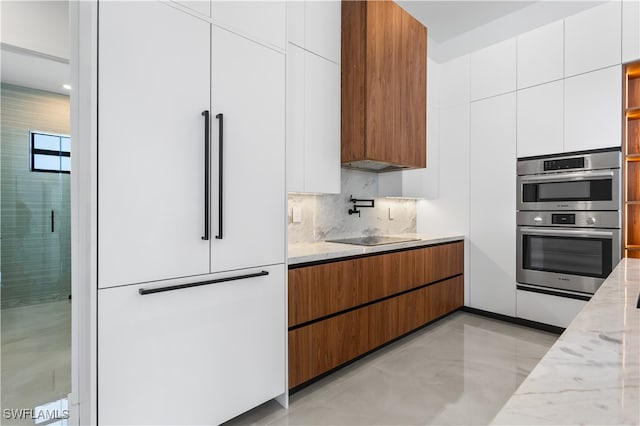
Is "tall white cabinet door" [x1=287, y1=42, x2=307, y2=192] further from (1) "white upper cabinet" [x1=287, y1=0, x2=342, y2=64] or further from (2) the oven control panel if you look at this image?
(2) the oven control panel

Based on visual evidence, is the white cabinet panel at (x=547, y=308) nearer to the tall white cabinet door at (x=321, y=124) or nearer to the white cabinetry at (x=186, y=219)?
the tall white cabinet door at (x=321, y=124)

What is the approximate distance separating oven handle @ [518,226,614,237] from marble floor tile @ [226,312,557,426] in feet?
3.11

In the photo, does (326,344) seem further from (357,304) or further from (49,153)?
(49,153)

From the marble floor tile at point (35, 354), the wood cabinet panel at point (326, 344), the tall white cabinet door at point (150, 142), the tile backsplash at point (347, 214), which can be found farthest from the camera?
the tile backsplash at point (347, 214)

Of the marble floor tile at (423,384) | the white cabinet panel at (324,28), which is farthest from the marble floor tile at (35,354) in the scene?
the white cabinet panel at (324,28)

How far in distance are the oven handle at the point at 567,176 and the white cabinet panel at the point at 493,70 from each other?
94cm

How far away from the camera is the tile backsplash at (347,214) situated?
2.96 m

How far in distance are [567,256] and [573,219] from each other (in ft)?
1.14

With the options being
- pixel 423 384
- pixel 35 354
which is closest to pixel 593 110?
pixel 423 384

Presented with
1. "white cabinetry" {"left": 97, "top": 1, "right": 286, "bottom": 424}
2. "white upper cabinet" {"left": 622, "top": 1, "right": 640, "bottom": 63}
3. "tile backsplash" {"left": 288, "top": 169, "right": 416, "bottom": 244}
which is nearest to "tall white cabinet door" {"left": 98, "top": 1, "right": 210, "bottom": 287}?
"white cabinetry" {"left": 97, "top": 1, "right": 286, "bottom": 424}

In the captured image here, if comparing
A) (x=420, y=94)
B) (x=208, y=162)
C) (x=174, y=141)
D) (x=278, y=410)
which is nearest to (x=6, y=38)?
(x=174, y=141)

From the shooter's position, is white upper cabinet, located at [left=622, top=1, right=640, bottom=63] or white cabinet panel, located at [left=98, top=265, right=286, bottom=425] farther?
white upper cabinet, located at [left=622, top=1, right=640, bottom=63]

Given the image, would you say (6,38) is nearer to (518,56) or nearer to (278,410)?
(278,410)

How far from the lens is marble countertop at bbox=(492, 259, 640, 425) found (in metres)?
0.45
